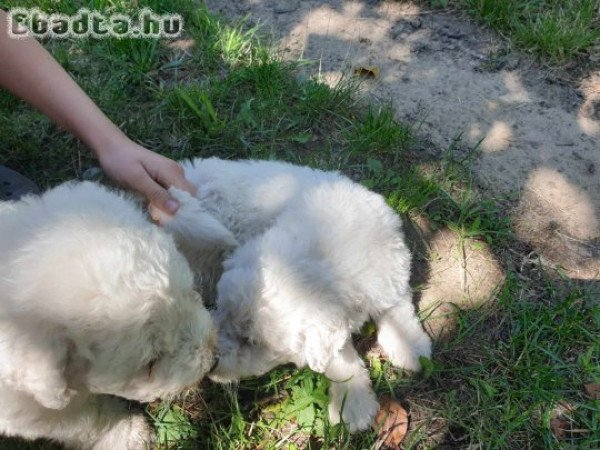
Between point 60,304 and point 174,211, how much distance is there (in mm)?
928

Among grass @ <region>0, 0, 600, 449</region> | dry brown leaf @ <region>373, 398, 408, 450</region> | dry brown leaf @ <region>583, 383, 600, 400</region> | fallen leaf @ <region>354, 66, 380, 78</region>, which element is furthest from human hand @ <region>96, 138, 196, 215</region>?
dry brown leaf @ <region>583, 383, 600, 400</region>

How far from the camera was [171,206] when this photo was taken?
246 centimetres

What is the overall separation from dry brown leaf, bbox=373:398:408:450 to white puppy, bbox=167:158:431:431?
2.4 inches

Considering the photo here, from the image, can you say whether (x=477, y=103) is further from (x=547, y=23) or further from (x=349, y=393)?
(x=349, y=393)

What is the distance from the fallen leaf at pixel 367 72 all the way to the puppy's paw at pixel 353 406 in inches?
91.3

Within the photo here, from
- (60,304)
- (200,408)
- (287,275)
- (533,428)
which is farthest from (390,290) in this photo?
(60,304)

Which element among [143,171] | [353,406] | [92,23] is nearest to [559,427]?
[353,406]

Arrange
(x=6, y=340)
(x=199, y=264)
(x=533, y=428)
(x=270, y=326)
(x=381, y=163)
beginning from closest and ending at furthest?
(x=6, y=340) < (x=270, y=326) < (x=533, y=428) < (x=199, y=264) < (x=381, y=163)

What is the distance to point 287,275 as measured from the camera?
2256 millimetres

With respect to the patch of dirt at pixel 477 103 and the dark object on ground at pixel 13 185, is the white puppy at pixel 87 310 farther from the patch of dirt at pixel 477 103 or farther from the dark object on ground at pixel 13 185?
the patch of dirt at pixel 477 103

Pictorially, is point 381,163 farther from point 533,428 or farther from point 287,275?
point 533,428

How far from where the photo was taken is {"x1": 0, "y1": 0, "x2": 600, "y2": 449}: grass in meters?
2.44

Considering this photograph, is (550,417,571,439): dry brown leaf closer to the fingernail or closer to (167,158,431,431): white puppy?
(167,158,431,431): white puppy

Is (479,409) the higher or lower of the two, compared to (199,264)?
lower
